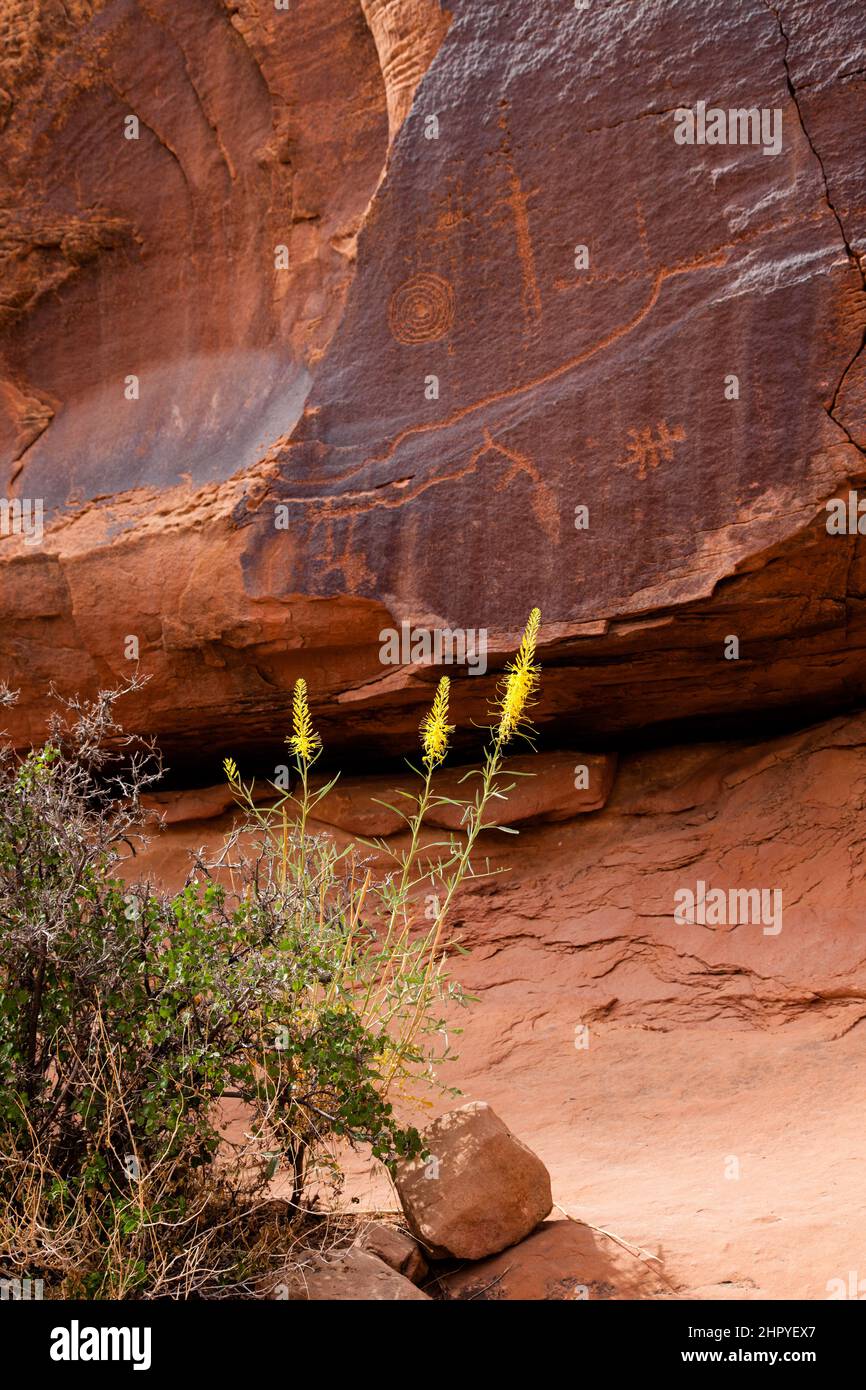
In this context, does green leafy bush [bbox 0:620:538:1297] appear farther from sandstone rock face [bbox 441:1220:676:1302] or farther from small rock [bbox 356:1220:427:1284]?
sandstone rock face [bbox 441:1220:676:1302]

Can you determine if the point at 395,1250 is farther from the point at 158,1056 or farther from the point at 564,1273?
the point at 158,1056

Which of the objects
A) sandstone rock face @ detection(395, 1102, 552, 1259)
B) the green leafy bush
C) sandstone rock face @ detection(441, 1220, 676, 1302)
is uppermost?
the green leafy bush

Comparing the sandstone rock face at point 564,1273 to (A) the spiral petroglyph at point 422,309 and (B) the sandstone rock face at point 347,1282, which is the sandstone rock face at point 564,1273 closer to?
(B) the sandstone rock face at point 347,1282

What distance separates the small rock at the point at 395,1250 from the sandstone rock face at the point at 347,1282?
0.09m

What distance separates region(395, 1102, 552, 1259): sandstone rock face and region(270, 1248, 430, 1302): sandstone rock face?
0.17 m

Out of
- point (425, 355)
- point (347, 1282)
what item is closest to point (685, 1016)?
point (347, 1282)

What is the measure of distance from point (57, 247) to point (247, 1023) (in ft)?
17.1

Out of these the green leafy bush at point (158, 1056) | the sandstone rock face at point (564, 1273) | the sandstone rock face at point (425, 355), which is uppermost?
the sandstone rock face at point (425, 355)

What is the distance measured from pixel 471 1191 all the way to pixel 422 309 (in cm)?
367

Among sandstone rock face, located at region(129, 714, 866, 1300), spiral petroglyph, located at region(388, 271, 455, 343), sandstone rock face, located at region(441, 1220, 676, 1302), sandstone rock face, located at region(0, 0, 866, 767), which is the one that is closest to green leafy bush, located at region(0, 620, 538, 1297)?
sandstone rock face, located at region(441, 1220, 676, 1302)

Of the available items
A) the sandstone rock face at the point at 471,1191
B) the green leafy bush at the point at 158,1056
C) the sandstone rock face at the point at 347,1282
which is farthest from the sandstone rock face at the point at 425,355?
the sandstone rock face at the point at 347,1282

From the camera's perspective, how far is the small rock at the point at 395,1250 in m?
3.21

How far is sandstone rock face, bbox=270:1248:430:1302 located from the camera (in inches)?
116

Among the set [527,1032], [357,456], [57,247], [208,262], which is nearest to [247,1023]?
[527,1032]
